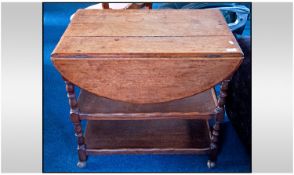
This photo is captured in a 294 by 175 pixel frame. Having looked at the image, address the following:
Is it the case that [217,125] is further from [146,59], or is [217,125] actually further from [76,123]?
[76,123]

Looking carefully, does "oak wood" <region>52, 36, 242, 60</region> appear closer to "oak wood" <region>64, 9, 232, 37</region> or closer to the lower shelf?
"oak wood" <region>64, 9, 232, 37</region>

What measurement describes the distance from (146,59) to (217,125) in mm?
565

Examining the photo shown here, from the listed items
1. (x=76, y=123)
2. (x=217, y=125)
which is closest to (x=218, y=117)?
(x=217, y=125)

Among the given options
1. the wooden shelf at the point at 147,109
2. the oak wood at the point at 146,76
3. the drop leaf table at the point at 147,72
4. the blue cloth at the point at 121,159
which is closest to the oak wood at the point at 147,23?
the drop leaf table at the point at 147,72

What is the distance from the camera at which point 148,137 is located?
6.08 feet

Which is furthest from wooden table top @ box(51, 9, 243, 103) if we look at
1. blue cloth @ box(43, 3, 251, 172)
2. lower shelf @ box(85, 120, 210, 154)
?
blue cloth @ box(43, 3, 251, 172)

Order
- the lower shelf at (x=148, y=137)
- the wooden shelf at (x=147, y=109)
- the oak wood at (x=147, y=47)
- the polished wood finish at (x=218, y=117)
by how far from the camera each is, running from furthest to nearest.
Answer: the lower shelf at (x=148, y=137) → the wooden shelf at (x=147, y=109) → the polished wood finish at (x=218, y=117) → the oak wood at (x=147, y=47)

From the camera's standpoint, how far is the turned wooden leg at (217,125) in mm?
1486

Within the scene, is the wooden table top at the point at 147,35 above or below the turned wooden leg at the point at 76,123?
above

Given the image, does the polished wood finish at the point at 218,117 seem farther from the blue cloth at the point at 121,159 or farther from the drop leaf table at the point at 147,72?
the blue cloth at the point at 121,159

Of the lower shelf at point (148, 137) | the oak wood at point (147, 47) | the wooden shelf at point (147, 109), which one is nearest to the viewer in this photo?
the oak wood at point (147, 47)

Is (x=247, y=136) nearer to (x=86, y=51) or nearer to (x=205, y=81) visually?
(x=205, y=81)

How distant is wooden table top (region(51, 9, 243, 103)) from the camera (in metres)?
1.32

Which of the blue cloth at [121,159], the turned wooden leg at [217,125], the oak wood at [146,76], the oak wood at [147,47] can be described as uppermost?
the oak wood at [147,47]
